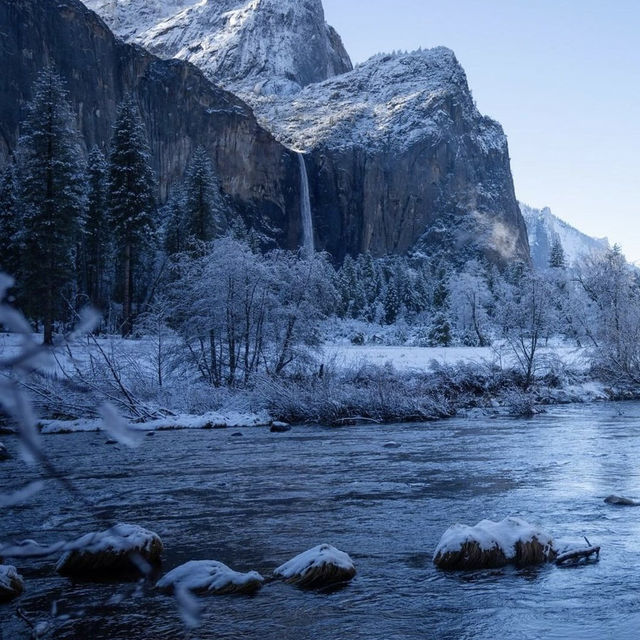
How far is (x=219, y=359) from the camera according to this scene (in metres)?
24.0

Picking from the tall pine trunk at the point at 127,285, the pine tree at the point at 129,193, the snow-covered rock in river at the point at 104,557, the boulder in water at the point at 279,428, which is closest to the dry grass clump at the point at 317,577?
the snow-covered rock in river at the point at 104,557

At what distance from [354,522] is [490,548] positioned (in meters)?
1.86

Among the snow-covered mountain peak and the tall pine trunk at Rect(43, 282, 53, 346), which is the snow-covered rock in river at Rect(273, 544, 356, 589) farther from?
the snow-covered mountain peak

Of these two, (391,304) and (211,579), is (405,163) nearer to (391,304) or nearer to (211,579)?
(391,304)

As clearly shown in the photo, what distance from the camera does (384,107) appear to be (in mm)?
144625

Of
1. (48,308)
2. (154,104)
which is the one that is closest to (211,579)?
(48,308)

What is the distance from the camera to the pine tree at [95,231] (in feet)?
135

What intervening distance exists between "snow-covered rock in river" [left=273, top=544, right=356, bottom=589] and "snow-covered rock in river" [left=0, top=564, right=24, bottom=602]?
212 centimetres

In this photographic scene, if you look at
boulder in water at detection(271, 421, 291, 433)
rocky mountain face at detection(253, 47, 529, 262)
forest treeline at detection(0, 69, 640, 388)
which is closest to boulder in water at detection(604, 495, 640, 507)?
boulder in water at detection(271, 421, 291, 433)

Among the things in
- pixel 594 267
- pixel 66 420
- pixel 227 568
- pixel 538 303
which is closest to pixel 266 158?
pixel 594 267

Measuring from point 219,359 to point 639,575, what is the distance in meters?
19.5

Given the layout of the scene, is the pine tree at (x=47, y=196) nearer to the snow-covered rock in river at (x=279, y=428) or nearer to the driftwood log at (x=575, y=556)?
the snow-covered rock in river at (x=279, y=428)

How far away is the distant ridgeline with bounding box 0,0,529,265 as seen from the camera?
279 feet

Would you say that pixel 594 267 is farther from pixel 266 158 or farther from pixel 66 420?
pixel 266 158
